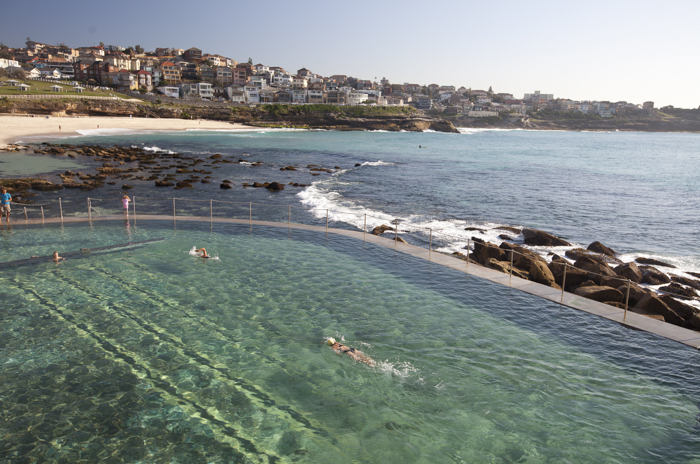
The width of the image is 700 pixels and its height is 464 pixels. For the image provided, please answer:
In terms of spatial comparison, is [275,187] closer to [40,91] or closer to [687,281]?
[687,281]

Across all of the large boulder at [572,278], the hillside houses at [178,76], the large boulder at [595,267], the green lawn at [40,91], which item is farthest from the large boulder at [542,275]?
the hillside houses at [178,76]

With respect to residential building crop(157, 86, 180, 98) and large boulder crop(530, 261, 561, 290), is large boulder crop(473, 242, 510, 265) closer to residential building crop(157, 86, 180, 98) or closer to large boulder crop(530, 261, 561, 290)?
large boulder crop(530, 261, 561, 290)

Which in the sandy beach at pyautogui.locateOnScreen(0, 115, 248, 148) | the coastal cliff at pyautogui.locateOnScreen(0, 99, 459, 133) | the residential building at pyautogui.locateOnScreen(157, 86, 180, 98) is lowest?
the sandy beach at pyautogui.locateOnScreen(0, 115, 248, 148)

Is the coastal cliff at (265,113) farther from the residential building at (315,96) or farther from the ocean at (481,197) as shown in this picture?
the ocean at (481,197)

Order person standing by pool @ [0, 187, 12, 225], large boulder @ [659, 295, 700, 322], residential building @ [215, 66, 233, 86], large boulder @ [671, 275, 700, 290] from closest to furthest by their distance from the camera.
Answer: large boulder @ [659, 295, 700, 322] → large boulder @ [671, 275, 700, 290] → person standing by pool @ [0, 187, 12, 225] → residential building @ [215, 66, 233, 86]

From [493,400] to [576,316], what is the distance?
18.3ft

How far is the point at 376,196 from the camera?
36.7m

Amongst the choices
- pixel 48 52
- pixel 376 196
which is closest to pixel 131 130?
pixel 376 196

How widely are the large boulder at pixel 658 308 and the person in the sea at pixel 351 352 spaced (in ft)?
32.8

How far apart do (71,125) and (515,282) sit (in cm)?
9920

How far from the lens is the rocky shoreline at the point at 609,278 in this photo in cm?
1351

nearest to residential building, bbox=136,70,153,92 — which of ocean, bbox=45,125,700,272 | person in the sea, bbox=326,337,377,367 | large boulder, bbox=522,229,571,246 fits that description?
ocean, bbox=45,125,700,272

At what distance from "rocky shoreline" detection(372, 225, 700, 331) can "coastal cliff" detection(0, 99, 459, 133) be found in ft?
349

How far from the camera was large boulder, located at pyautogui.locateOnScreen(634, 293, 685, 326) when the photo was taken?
1317cm
